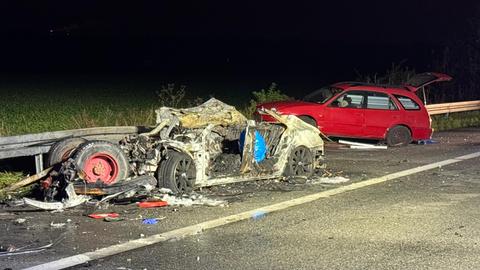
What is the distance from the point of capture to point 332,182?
10539 millimetres

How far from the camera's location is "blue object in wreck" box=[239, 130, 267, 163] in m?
10.1

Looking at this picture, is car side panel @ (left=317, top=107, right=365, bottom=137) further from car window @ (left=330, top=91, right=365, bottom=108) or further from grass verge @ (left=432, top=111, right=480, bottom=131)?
grass verge @ (left=432, top=111, right=480, bottom=131)

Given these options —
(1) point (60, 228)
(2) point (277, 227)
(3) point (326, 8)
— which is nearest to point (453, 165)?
(2) point (277, 227)

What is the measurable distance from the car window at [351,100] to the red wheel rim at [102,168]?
7.98 metres

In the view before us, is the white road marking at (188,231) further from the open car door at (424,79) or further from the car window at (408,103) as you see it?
the open car door at (424,79)

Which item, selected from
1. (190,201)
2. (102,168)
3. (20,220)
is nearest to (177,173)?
(190,201)

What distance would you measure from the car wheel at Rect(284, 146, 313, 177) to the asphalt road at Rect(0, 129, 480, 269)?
39cm

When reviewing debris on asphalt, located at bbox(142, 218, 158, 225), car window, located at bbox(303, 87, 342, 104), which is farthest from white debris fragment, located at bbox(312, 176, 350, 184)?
car window, located at bbox(303, 87, 342, 104)

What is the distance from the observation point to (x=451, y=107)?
20.8 metres

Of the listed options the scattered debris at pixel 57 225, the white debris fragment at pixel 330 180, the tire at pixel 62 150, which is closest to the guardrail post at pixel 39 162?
the tire at pixel 62 150

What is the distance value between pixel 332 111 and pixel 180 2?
280 ft

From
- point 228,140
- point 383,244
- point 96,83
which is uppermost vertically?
point 96,83

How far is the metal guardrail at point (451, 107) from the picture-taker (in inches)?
774

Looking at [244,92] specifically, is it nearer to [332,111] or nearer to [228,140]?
[332,111]
